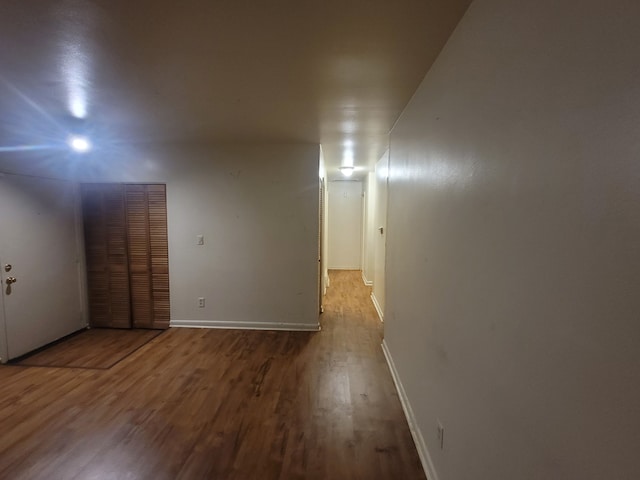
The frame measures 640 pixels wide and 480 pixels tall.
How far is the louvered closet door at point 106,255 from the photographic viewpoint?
12.4 feet

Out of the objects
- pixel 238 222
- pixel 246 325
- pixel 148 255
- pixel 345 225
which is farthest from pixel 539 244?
pixel 345 225

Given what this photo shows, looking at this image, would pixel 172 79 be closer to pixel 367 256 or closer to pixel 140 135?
pixel 140 135

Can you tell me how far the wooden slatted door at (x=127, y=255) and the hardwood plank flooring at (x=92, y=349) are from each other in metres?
0.19

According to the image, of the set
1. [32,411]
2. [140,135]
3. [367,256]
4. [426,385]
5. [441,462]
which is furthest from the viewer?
[367,256]

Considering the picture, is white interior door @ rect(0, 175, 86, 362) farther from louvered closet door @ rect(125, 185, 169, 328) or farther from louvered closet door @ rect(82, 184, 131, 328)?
louvered closet door @ rect(125, 185, 169, 328)

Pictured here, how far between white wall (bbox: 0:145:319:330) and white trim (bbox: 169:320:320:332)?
1 centimetres

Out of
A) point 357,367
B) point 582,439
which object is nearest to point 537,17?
point 582,439

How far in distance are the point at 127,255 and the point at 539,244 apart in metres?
→ 4.35

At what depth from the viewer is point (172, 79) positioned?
1.94 m

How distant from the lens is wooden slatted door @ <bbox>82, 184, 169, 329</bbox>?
3.77 m

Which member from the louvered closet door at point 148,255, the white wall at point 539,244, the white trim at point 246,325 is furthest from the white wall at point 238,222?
the white wall at point 539,244

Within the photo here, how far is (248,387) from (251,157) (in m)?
2.55

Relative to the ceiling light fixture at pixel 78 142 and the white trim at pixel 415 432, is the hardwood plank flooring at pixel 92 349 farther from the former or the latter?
the white trim at pixel 415 432

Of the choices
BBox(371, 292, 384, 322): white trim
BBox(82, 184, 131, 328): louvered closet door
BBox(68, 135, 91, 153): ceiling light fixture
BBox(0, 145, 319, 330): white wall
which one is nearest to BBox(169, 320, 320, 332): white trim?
BBox(0, 145, 319, 330): white wall
